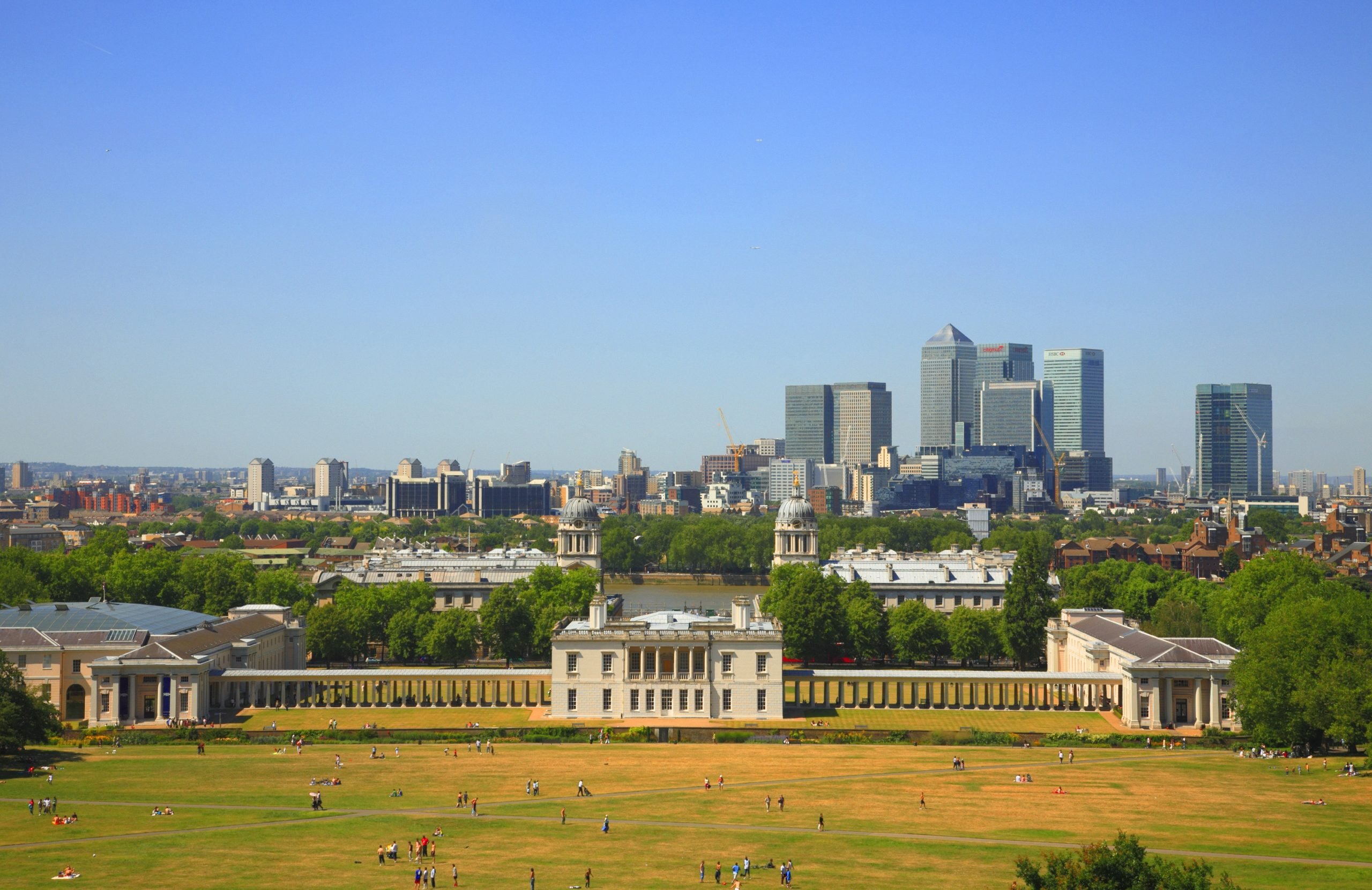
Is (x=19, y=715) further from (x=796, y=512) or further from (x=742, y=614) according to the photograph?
(x=796, y=512)

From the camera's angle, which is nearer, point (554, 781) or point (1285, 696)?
point (554, 781)

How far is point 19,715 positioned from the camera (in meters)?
78.4

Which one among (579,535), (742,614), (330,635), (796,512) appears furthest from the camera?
(796,512)

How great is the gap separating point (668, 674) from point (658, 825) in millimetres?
33030

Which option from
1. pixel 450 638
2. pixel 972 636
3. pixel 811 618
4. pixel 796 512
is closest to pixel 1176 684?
pixel 972 636

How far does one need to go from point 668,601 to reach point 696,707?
78.9 m

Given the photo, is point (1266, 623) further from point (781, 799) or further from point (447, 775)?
point (447, 775)

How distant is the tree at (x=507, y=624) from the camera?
116m

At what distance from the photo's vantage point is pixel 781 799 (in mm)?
68812

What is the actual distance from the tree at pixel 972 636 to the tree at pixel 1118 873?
72341 millimetres

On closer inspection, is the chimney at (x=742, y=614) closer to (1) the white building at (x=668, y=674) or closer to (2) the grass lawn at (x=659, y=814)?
(1) the white building at (x=668, y=674)

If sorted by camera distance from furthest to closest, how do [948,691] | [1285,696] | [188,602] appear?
[188,602], [948,691], [1285,696]

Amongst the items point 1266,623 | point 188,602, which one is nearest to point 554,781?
point 1266,623

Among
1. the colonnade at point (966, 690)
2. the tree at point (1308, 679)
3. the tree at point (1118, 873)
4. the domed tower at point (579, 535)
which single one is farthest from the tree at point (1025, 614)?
the tree at point (1118, 873)
